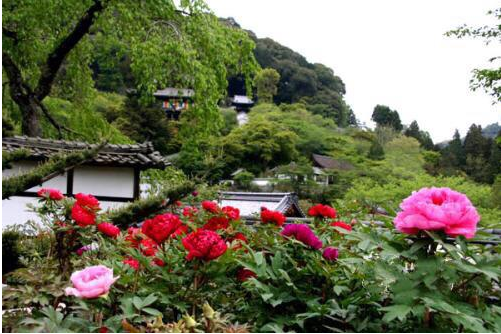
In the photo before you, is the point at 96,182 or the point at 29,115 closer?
the point at 96,182

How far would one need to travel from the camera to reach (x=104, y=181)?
571cm

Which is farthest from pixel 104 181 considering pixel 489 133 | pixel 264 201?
pixel 489 133

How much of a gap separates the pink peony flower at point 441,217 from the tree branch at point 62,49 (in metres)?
5.75

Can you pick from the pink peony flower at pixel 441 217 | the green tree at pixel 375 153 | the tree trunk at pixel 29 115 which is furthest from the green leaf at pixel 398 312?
the green tree at pixel 375 153

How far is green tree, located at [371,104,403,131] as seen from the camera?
33344 mm

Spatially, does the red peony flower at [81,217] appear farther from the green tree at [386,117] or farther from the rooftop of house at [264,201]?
the green tree at [386,117]

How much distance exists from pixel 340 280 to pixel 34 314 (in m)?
0.63

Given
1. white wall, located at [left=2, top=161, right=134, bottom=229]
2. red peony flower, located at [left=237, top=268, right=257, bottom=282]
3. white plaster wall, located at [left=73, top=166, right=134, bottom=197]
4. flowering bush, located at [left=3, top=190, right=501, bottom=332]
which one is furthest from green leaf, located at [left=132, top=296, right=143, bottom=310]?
white plaster wall, located at [left=73, top=166, right=134, bottom=197]

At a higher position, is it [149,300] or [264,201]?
[149,300]

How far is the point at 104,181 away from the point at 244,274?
493 centimetres

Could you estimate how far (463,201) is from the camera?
0.88m

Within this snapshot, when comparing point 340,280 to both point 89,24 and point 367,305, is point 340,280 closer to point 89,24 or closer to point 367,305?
point 367,305

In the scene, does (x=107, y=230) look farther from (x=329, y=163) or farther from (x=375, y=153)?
(x=375, y=153)

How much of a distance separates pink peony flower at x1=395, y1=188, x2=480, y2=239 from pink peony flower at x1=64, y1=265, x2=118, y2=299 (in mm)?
543
